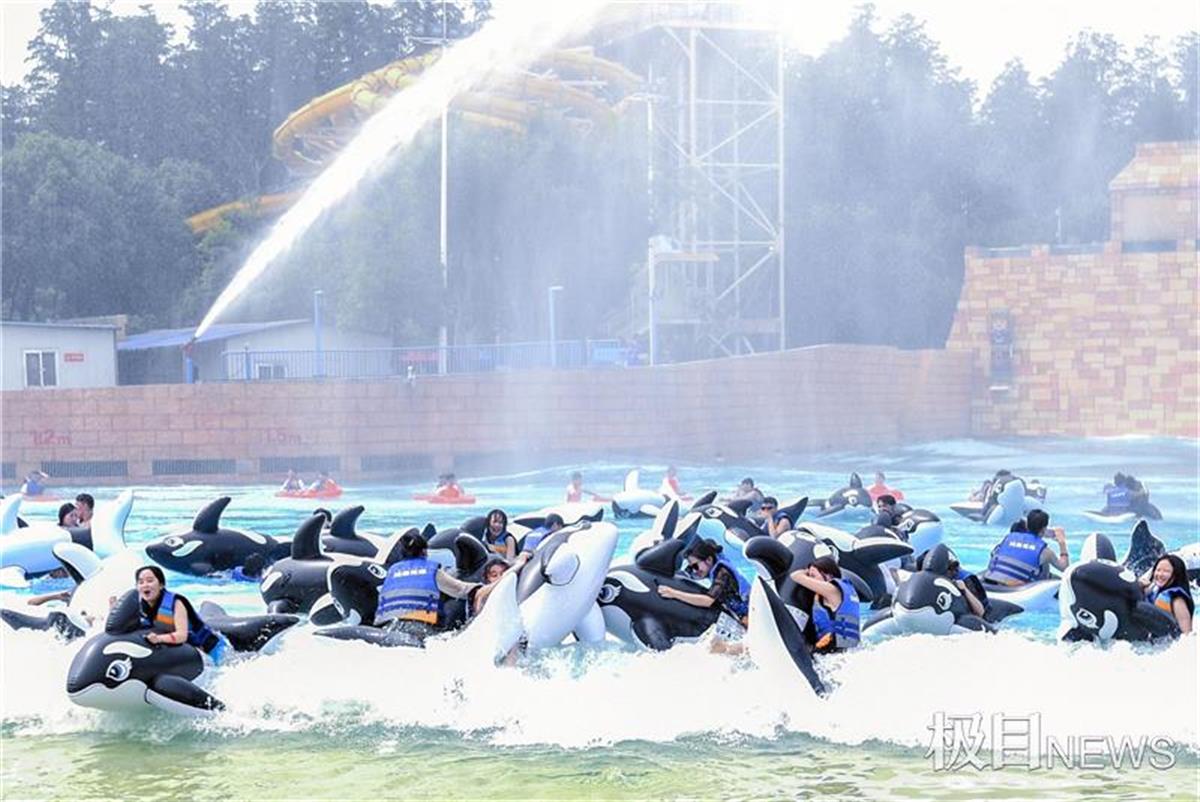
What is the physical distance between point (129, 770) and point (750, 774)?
4.39 m

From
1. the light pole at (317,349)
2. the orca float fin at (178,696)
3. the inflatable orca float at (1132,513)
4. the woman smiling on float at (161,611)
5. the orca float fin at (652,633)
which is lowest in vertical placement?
the inflatable orca float at (1132,513)

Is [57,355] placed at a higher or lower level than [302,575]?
higher

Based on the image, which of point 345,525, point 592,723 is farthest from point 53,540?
point 592,723

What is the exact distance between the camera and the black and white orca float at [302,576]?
50.8ft

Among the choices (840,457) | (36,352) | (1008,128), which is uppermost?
(1008,128)

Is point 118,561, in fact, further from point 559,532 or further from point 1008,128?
point 1008,128

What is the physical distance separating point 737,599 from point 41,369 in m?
29.0

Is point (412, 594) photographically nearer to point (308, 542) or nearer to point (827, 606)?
point (308, 542)

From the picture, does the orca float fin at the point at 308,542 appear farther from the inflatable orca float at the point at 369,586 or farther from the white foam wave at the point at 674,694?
the white foam wave at the point at 674,694

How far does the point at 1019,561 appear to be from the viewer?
16.0 metres

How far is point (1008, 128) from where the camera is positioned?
2175 inches

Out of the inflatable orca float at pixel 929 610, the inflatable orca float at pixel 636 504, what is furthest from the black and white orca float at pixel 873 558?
the inflatable orca float at pixel 636 504

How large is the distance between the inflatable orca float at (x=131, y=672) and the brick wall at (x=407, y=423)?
23.8m

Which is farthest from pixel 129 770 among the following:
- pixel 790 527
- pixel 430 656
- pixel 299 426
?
pixel 299 426
